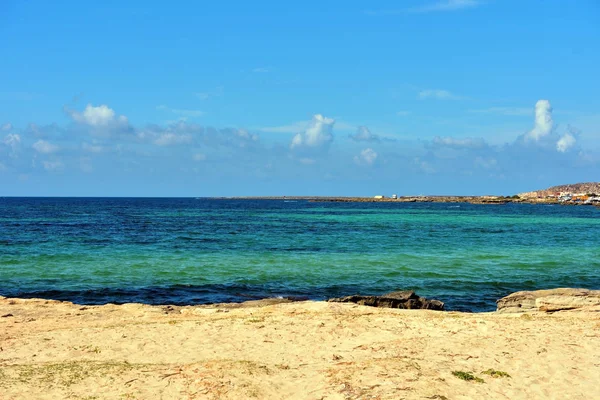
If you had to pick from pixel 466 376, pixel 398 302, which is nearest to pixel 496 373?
pixel 466 376

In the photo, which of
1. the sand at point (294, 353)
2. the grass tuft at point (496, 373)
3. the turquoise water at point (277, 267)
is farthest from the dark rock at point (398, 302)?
the grass tuft at point (496, 373)

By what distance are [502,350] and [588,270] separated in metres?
21.0

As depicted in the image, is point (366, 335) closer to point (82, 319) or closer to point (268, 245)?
point (82, 319)

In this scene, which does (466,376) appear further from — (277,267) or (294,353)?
(277,267)

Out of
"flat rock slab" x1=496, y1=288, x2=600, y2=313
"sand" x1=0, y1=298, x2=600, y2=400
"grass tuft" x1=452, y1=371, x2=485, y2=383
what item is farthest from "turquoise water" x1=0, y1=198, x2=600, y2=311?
"grass tuft" x1=452, y1=371, x2=485, y2=383

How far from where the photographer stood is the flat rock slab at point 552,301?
17125 millimetres

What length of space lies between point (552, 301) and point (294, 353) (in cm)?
1092

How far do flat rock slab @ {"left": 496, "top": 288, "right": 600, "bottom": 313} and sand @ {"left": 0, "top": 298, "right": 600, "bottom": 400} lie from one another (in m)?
1.00

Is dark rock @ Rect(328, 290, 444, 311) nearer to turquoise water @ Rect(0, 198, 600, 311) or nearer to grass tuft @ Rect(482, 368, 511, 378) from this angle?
turquoise water @ Rect(0, 198, 600, 311)

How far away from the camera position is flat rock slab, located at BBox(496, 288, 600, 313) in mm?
17125

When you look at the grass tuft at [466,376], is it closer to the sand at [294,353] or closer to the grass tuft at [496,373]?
the sand at [294,353]

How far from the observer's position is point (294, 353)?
1158 cm

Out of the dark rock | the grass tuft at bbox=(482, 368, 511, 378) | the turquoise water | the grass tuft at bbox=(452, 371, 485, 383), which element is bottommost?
the turquoise water

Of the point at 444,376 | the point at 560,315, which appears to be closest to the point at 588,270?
the point at 560,315
